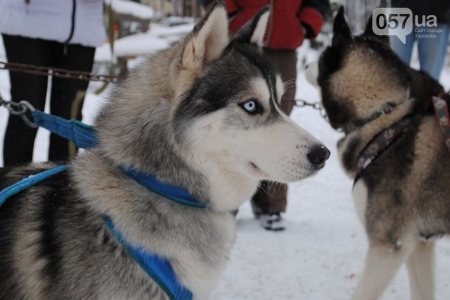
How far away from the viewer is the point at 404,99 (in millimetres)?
2428

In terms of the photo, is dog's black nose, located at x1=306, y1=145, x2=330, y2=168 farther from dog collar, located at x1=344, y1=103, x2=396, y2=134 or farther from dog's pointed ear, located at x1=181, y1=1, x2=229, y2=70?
dog collar, located at x1=344, y1=103, x2=396, y2=134

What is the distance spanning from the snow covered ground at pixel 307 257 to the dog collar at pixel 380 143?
0.72 meters

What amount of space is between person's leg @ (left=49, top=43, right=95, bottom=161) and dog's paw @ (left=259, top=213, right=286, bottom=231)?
5.05 feet

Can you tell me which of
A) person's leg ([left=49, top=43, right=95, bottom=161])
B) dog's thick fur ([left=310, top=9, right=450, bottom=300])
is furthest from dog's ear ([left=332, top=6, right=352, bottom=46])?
person's leg ([left=49, top=43, right=95, bottom=161])

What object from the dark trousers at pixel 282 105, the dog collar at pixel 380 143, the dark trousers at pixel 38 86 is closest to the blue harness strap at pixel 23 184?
the dark trousers at pixel 38 86

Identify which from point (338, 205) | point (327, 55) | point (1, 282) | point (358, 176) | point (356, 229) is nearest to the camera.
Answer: point (1, 282)

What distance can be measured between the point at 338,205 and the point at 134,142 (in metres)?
2.99

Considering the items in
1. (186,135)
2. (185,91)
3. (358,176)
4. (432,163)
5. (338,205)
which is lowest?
(338,205)

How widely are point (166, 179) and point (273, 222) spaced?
2.15 m

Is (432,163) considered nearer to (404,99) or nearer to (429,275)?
(404,99)

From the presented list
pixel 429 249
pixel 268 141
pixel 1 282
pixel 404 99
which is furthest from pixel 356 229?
pixel 1 282

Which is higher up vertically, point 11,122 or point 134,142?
point 134,142

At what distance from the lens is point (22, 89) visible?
237 cm

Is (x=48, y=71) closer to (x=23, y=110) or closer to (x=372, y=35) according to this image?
(x=23, y=110)
